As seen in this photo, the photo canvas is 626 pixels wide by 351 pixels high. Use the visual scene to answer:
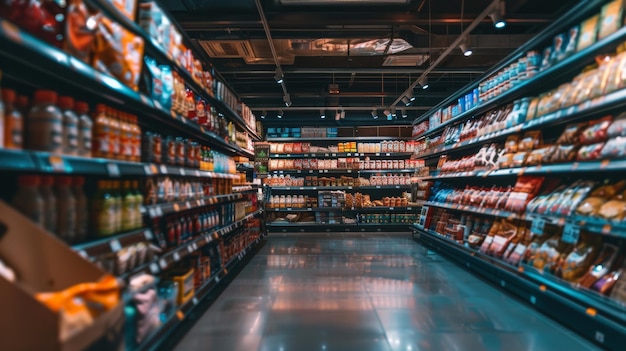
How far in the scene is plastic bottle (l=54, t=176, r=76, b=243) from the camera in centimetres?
170

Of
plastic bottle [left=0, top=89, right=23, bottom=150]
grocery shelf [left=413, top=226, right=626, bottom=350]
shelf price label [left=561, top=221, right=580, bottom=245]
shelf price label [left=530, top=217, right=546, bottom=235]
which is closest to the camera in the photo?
plastic bottle [left=0, top=89, right=23, bottom=150]

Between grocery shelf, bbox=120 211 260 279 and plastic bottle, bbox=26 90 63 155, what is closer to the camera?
plastic bottle, bbox=26 90 63 155

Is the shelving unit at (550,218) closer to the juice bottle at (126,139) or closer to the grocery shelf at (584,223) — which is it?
the grocery shelf at (584,223)

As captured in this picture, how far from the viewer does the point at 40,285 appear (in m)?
1.26

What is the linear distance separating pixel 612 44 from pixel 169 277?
366cm

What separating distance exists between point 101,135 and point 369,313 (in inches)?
97.8

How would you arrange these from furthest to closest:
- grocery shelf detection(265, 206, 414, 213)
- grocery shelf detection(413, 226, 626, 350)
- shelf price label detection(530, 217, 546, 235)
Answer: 1. grocery shelf detection(265, 206, 414, 213)
2. shelf price label detection(530, 217, 546, 235)
3. grocery shelf detection(413, 226, 626, 350)

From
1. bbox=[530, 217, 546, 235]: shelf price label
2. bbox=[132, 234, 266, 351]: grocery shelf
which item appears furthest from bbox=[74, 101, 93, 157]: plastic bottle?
bbox=[530, 217, 546, 235]: shelf price label

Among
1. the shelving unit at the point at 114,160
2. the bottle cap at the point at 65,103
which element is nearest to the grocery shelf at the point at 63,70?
the shelving unit at the point at 114,160

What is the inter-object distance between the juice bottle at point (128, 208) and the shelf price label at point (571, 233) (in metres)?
3.13

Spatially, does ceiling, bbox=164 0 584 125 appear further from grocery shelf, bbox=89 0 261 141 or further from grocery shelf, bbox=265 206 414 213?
grocery shelf, bbox=265 206 414 213

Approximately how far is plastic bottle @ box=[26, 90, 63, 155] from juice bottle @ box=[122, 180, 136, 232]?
0.65 m

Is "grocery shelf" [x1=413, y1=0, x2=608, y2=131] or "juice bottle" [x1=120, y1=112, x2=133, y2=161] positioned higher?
"grocery shelf" [x1=413, y1=0, x2=608, y2=131]

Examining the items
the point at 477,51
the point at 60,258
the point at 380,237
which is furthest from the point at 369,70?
the point at 60,258
